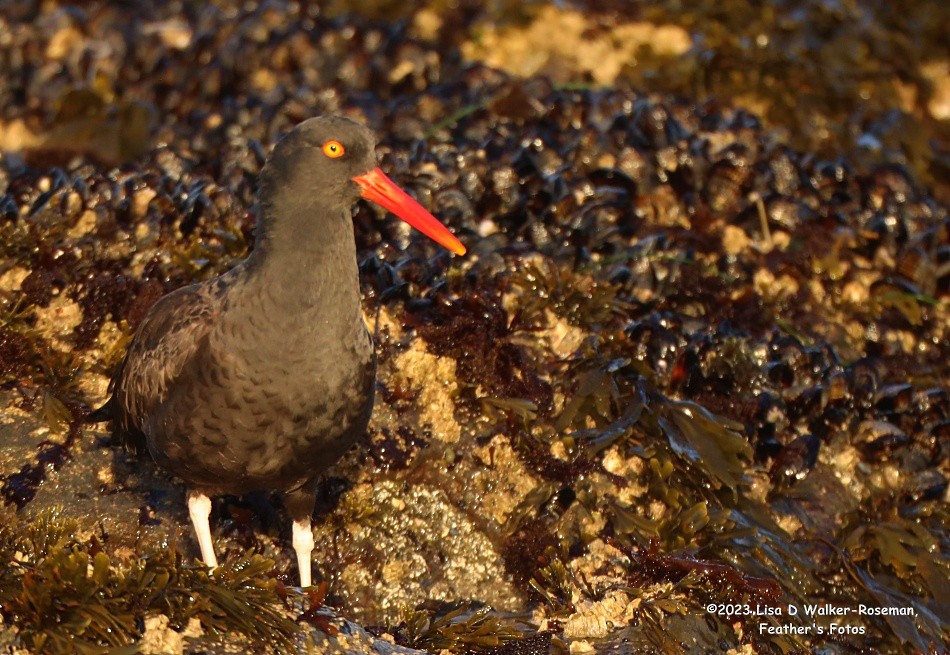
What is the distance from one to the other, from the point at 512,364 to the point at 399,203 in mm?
1579

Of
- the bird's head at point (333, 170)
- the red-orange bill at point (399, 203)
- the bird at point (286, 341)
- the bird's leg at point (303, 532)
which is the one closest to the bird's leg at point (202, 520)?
the bird at point (286, 341)

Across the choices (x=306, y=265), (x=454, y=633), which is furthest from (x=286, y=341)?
(x=454, y=633)

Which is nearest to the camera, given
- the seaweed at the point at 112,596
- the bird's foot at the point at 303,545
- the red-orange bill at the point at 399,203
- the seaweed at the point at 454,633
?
the seaweed at the point at 112,596

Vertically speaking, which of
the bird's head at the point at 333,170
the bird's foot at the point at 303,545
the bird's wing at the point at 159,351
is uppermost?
the bird's head at the point at 333,170

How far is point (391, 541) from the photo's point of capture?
510cm

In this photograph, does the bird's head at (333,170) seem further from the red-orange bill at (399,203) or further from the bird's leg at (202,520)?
the bird's leg at (202,520)

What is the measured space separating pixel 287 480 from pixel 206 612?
0.60 metres

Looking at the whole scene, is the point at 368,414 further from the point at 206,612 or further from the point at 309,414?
the point at 206,612

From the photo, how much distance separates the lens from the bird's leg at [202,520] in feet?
14.9

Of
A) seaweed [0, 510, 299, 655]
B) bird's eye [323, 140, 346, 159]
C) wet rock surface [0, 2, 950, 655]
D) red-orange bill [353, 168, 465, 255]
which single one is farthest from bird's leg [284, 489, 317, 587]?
bird's eye [323, 140, 346, 159]

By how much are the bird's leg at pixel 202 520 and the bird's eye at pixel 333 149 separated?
4.86ft

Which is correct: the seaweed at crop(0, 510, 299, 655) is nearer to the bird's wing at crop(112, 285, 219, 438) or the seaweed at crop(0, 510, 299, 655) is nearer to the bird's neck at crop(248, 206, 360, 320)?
the bird's wing at crop(112, 285, 219, 438)

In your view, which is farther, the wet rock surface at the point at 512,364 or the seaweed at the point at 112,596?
the wet rock surface at the point at 512,364

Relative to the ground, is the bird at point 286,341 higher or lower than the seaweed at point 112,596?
higher
